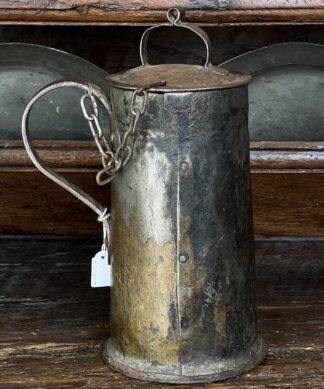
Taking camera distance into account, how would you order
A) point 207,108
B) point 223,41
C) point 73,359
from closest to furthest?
1. point 207,108
2. point 73,359
3. point 223,41

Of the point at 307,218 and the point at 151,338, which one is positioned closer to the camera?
the point at 151,338

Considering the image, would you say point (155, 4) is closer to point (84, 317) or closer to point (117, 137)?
point (117, 137)

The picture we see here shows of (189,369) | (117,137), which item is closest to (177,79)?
(117,137)

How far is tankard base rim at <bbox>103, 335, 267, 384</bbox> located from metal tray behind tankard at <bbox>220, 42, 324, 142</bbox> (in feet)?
1.85

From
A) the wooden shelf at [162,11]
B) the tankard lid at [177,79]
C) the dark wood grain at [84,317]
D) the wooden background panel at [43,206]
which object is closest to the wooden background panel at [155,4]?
the wooden shelf at [162,11]

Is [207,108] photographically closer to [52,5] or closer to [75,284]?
[52,5]

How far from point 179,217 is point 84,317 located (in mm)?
346

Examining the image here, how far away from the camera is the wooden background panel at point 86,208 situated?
182cm

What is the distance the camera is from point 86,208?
1.93m

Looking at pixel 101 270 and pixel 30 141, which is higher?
pixel 30 141

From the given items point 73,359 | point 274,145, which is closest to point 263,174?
point 274,145

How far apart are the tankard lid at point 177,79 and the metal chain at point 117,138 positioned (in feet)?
0.07

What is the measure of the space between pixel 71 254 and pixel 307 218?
44cm

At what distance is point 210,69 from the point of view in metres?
1.40
